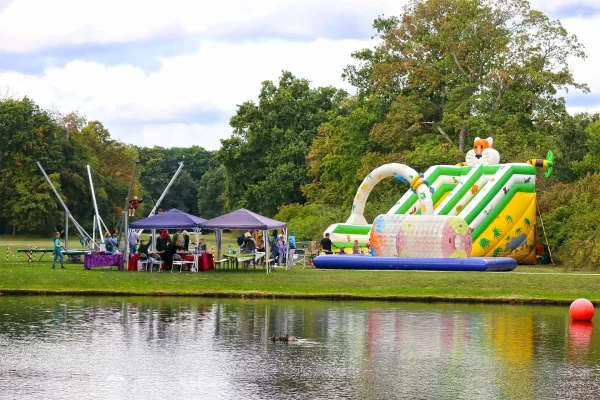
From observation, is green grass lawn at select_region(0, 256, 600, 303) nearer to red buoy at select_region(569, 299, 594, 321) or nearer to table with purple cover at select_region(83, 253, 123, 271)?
table with purple cover at select_region(83, 253, 123, 271)

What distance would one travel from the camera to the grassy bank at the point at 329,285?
28156 mm

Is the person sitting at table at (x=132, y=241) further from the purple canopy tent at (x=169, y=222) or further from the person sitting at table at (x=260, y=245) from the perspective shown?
the person sitting at table at (x=260, y=245)

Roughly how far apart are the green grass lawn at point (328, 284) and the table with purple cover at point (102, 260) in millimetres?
2103

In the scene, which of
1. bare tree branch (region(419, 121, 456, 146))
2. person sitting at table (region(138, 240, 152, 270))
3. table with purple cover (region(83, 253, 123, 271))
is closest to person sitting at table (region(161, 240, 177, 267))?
person sitting at table (region(138, 240, 152, 270))

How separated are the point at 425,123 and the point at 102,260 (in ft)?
88.8

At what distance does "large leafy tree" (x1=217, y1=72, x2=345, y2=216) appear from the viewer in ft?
Answer: 239

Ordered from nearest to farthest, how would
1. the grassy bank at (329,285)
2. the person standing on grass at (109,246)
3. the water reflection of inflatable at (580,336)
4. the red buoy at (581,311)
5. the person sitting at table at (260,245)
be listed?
the water reflection of inflatable at (580,336) → the red buoy at (581,311) → the grassy bank at (329,285) → the person standing on grass at (109,246) → the person sitting at table at (260,245)

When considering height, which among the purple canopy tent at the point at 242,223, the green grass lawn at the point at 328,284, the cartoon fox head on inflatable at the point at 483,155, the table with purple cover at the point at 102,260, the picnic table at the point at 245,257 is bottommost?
the green grass lawn at the point at 328,284

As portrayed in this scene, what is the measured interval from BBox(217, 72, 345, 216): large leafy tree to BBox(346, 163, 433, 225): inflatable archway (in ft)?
95.1

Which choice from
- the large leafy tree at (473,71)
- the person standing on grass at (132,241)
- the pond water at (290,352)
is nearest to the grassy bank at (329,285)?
the pond water at (290,352)

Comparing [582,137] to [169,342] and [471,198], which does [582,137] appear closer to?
[471,198]

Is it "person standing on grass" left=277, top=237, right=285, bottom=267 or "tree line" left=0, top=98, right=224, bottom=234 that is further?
"tree line" left=0, top=98, right=224, bottom=234

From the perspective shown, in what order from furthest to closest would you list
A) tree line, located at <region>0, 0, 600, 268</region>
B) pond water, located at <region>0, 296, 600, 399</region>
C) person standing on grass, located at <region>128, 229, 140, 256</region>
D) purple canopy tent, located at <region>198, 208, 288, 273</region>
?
1. tree line, located at <region>0, 0, 600, 268</region>
2. person standing on grass, located at <region>128, 229, 140, 256</region>
3. purple canopy tent, located at <region>198, 208, 288, 273</region>
4. pond water, located at <region>0, 296, 600, 399</region>

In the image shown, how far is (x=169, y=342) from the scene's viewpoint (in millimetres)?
18156
